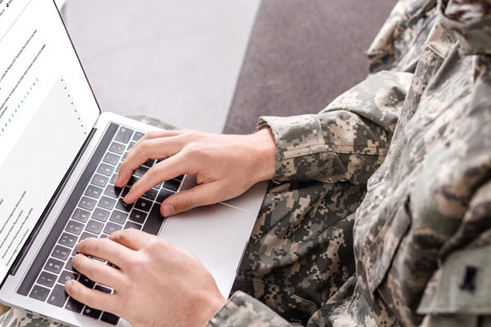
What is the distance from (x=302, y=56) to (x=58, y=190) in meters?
1.02

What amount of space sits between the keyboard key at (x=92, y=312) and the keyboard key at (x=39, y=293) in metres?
0.06

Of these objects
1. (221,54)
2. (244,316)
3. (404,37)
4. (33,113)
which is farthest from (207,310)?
(221,54)

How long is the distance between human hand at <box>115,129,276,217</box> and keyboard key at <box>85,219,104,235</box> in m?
0.05

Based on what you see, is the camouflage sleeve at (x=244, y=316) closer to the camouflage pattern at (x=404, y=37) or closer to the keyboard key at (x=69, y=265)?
the keyboard key at (x=69, y=265)

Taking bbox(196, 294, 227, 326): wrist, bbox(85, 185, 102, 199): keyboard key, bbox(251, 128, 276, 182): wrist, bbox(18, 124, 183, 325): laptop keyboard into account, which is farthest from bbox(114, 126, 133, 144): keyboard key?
bbox(196, 294, 227, 326): wrist

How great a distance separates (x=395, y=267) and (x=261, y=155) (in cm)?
31

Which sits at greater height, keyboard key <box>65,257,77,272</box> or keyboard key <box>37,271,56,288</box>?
keyboard key <box>65,257,77,272</box>

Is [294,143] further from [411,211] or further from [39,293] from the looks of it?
[39,293]

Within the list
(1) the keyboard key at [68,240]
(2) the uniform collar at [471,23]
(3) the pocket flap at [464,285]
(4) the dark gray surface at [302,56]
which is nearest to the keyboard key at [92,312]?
(1) the keyboard key at [68,240]

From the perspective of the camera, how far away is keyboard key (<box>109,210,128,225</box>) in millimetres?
897

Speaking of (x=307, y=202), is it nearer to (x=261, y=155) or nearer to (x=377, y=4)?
(x=261, y=155)

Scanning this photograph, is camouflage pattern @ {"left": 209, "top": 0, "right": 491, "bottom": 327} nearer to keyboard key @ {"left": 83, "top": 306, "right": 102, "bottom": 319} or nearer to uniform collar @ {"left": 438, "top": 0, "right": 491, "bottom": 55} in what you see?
uniform collar @ {"left": 438, "top": 0, "right": 491, "bottom": 55}

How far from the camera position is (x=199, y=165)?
2.93 feet

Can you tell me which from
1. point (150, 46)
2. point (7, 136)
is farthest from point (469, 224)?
point (150, 46)
